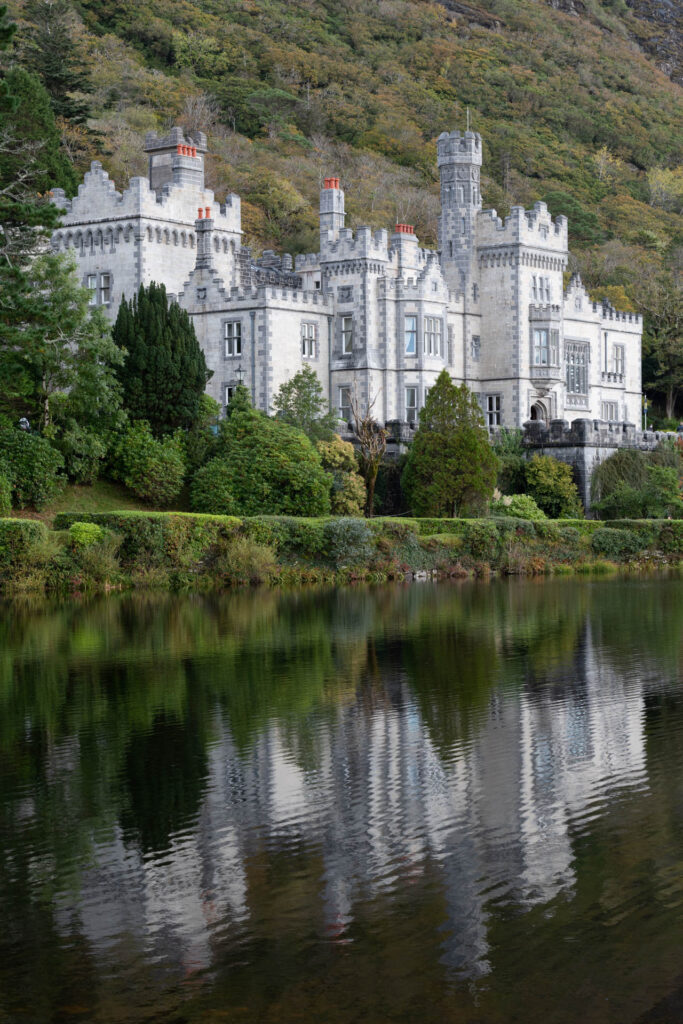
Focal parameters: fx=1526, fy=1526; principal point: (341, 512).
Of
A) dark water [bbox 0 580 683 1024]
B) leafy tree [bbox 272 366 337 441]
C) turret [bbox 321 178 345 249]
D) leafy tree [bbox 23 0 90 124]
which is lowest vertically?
dark water [bbox 0 580 683 1024]

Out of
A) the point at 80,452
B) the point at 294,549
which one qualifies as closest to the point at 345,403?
the point at 80,452

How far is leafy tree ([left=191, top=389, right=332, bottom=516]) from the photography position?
49.2m

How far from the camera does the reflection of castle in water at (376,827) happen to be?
37.7 feet

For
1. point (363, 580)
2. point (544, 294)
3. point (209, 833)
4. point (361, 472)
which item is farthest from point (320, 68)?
point (209, 833)

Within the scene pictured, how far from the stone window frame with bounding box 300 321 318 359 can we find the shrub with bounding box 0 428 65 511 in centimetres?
1628

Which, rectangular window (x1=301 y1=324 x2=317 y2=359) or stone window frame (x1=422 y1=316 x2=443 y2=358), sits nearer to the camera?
rectangular window (x1=301 y1=324 x2=317 y2=359)

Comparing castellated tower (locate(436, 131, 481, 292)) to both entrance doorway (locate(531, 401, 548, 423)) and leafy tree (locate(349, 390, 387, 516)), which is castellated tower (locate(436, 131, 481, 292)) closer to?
entrance doorway (locate(531, 401, 548, 423))

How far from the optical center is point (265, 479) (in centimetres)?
4969

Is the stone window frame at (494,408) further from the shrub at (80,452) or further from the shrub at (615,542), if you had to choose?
the shrub at (80,452)

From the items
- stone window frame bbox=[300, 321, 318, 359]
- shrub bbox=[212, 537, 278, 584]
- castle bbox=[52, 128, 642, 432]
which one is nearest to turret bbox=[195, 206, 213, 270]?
castle bbox=[52, 128, 642, 432]

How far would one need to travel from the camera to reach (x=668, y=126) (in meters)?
144

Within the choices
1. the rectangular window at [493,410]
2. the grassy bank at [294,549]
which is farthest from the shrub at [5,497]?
the rectangular window at [493,410]

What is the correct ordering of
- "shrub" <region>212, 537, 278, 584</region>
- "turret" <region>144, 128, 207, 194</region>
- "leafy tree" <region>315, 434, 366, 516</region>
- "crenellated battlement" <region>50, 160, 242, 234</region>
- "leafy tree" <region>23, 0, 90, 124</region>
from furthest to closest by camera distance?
"leafy tree" <region>23, 0, 90, 124</region> < "turret" <region>144, 128, 207, 194</region> < "crenellated battlement" <region>50, 160, 242, 234</region> < "leafy tree" <region>315, 434, 366, 516</region> < "shrub" <region>212, 537, 278, 584</region>

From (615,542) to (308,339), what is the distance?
1536cm
